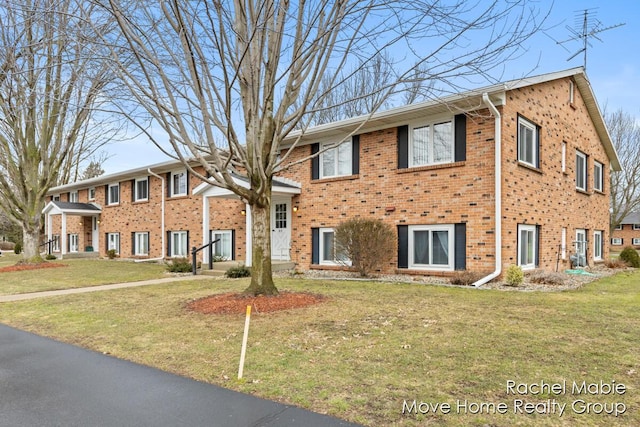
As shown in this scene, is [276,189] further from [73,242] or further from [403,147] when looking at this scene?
[73,242]

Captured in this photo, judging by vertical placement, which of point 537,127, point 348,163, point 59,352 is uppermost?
point 537,127

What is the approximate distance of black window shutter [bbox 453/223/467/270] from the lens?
11.2 metres

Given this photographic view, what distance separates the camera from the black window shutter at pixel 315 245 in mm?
14477

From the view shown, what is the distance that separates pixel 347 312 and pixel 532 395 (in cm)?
373

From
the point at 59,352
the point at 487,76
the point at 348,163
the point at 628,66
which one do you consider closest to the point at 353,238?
the point at 348,163

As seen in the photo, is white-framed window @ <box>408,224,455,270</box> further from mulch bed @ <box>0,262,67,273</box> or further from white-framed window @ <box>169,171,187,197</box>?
mulch bed @ <box>0,262,67,273</box>

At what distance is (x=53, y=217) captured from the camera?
3142 cm

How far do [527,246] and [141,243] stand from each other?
19304 mm

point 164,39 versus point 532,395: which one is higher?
point 164,39

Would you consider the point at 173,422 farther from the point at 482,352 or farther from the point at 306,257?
the point at 306,257

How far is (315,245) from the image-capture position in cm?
1457

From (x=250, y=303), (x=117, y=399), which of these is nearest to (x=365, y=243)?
(x=250, y=303)

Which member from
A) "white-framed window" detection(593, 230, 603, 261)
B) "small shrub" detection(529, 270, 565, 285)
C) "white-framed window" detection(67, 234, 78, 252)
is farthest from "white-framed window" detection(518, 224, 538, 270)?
"white-framed window" detection(67, 234, 78, 252)

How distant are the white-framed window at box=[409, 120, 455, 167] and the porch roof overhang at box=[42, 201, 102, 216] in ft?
71.0
